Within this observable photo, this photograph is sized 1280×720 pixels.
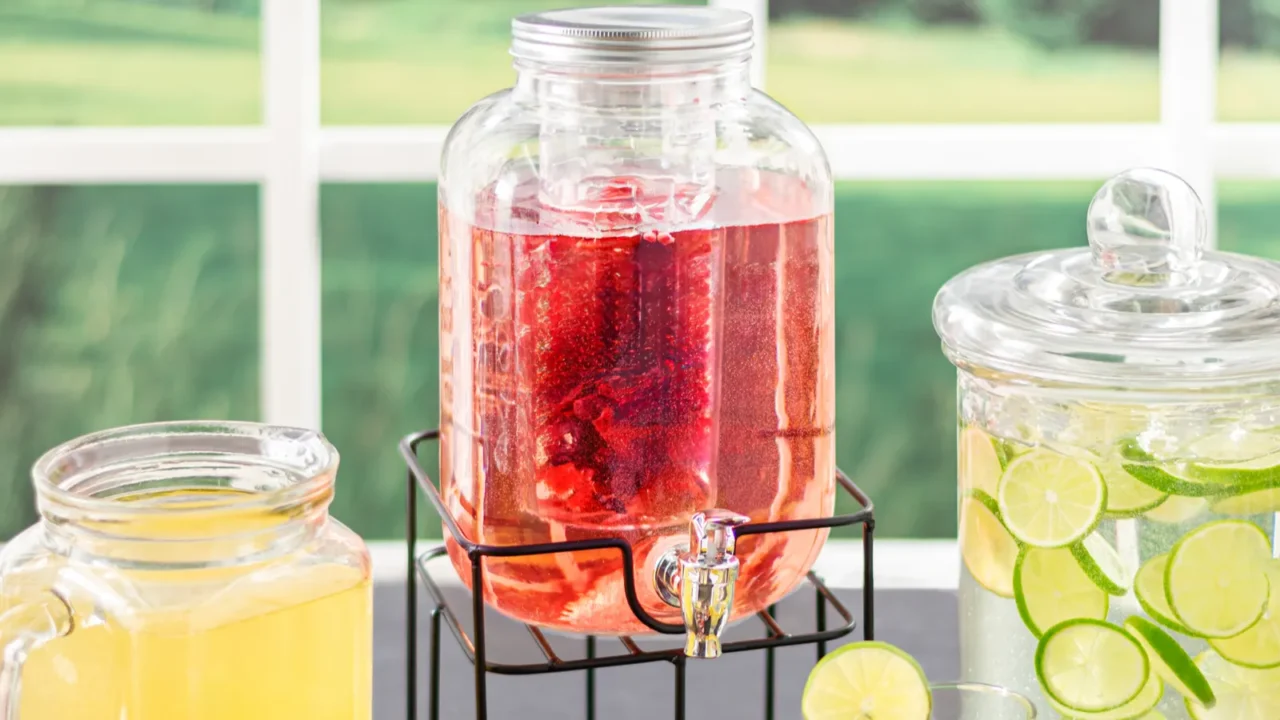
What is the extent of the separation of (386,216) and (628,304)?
160cm

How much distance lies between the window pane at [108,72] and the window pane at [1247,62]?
1245 mm

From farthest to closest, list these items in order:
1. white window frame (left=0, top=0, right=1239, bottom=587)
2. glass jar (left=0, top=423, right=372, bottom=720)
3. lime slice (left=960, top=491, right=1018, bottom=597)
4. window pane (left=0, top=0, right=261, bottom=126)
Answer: window pane (left=0, top=0, right=261, bottom=126) < white window frame (left=0, top=0, right=1239, bottom=587) < lime slice (left=960, top=491, right=1018, bottom=597) < glass jar (left=0, top=423, right=372, bottom=720)

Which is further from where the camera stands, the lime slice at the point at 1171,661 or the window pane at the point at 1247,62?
the window pane at the point at 1247,62

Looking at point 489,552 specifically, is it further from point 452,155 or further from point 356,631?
point 452,155

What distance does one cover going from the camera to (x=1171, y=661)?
587 millimetres

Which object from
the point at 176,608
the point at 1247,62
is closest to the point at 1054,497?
the point at 176,608

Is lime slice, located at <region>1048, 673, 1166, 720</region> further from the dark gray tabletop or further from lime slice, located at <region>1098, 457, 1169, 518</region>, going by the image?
the dark gray tabletop

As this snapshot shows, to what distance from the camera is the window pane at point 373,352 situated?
6.77 ft

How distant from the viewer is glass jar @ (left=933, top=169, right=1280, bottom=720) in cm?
58

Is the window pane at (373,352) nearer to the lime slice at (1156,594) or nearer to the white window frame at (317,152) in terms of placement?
the white window frame at (317,152)

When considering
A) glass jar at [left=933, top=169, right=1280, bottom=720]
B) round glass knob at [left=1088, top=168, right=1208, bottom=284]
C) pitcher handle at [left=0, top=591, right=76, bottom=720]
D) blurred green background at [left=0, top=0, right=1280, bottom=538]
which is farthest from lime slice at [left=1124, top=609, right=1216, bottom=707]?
blurred green background at [left=0, top=0, right=1280, bottom=538]

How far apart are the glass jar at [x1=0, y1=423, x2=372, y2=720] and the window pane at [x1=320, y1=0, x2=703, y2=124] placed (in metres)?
1.51

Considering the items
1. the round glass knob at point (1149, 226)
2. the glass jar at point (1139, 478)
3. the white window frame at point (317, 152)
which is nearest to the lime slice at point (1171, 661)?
the glass jar at point (1139, 478)

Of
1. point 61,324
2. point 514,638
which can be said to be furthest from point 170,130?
point 514,638
